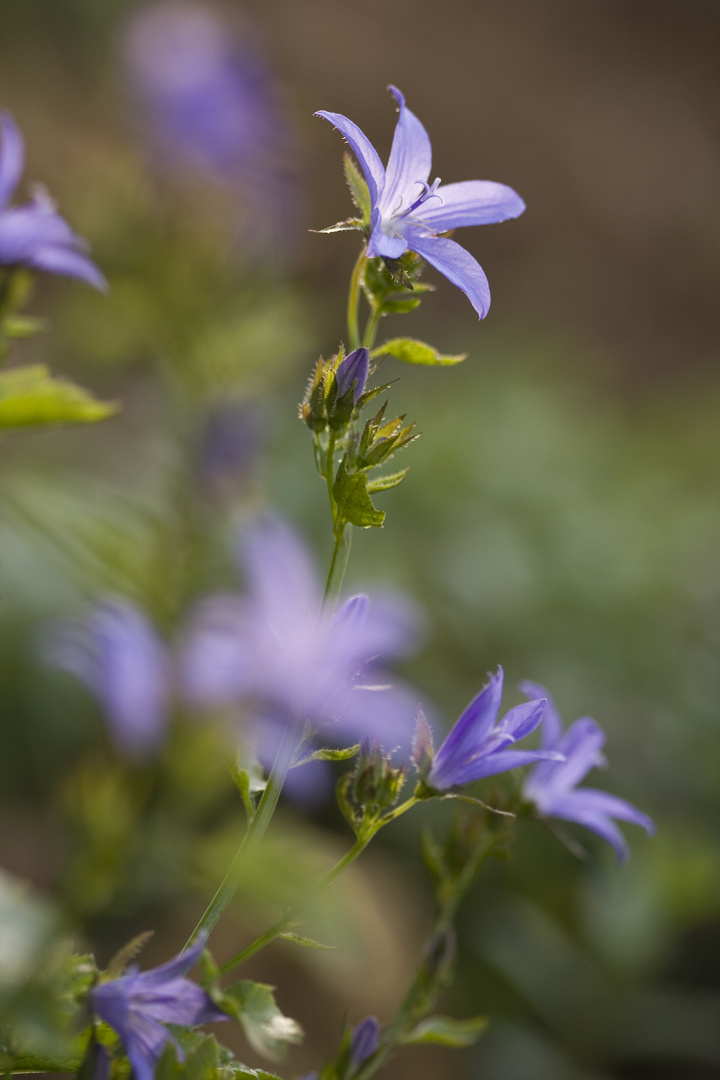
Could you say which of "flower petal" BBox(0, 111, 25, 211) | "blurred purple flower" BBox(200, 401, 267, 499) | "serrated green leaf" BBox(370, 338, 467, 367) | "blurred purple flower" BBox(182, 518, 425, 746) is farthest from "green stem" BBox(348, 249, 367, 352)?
"blurred purple flower" BBox(200, 401, 267, 499)

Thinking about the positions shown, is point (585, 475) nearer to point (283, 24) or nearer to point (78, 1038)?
point (78, 1038)

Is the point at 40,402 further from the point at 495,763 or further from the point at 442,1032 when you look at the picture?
the point at 442,1032

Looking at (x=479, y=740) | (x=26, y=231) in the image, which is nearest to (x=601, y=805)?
(x=479, y=740)

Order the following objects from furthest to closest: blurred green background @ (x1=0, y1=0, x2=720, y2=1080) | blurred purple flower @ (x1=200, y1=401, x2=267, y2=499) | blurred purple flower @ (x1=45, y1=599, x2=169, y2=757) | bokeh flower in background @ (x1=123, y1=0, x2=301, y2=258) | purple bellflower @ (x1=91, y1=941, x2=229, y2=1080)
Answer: bokeh flower in background @ (x1=123, y1=0, x2=301, y2=258) → blurred purple flower @ (x1=200, y1=401, x2=267, y2=499) → blurred green background @ (x1=0, y1=0, x2=720, y2=1080) → blurred purple flower @ (x1=45, y1=599, x2=169, y2=757) → purple bellflower @ (x1=91, y1=941, x2=229, y2=1080)

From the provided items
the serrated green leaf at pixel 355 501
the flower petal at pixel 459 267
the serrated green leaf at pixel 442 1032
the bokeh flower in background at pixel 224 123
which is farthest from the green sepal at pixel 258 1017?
the bokeh flower in background at pixel 224 123

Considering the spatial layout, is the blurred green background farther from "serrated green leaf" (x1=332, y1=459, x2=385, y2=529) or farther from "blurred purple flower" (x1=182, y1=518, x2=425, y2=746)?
"serrated green leaf" (x1=332, y1=459, x2=385, y2=529)

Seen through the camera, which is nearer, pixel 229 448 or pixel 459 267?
pixel 459 267
